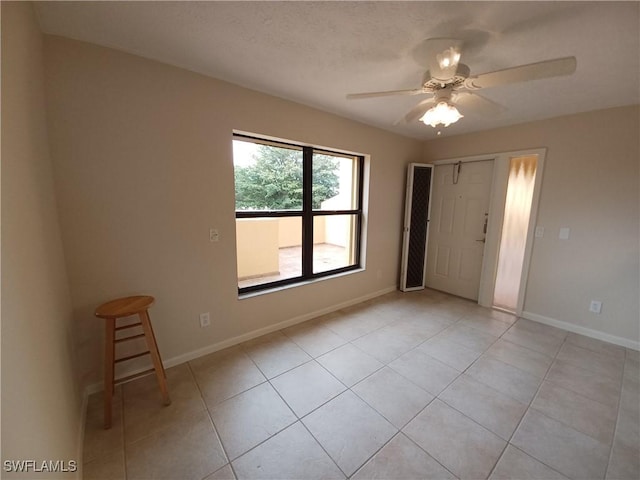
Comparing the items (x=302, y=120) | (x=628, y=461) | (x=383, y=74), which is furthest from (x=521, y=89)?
(x=628, y=461)

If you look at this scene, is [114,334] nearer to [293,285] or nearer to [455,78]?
[293,285]

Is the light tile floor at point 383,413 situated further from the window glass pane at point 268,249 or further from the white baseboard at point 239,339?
the window glass pane at point 268,249

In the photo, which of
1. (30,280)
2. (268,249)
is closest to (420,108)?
(268,249)

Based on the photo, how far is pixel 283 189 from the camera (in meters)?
2.61

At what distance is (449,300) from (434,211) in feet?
4.34

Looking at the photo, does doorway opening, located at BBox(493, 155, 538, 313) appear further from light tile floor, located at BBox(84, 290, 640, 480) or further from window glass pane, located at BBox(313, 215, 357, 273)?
window glass pane, located at BBox(313, 215, 357, 273)

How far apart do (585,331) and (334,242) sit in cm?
289

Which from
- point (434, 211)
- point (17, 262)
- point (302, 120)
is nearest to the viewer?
point (17, 262)

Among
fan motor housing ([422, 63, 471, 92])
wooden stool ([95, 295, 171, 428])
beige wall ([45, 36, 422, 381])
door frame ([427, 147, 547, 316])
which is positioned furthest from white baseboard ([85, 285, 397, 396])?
fan motor housing ([422, 63, 471, 92])

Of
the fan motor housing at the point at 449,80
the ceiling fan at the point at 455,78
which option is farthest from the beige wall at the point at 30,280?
the fan motor housing at the point at 449,80

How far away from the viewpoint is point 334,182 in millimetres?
3123

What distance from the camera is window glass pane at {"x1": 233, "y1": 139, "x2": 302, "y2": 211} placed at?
2299 millimetres

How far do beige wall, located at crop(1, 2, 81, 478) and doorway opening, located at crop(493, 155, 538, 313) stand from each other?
13.1 feet

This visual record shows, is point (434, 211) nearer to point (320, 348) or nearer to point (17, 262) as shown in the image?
point (320, 348)
